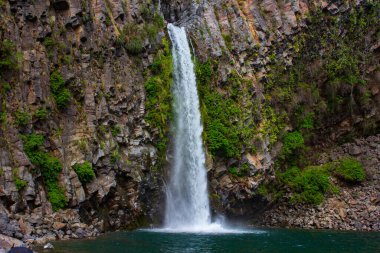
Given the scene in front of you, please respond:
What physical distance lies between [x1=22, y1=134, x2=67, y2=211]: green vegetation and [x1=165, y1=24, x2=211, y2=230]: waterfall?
23.8ft

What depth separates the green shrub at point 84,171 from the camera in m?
21.3

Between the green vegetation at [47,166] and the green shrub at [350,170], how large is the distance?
20893 mm

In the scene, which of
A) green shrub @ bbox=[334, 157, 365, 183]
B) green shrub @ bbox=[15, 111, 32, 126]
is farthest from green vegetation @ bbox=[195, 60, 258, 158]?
green shrub @ bbox=[15, 111, 32, 126]

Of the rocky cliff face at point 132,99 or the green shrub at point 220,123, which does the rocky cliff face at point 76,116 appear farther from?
the green shrub at point 220,123

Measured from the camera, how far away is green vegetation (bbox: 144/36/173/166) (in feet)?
85.0

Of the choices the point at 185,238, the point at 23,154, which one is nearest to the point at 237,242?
the point at 185,238

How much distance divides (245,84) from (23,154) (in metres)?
16.8

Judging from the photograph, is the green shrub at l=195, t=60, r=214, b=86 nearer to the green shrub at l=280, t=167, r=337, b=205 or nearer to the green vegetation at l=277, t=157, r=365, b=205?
the green vegetation at l=277, t=157, r=365, b=205

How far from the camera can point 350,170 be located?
32875mm

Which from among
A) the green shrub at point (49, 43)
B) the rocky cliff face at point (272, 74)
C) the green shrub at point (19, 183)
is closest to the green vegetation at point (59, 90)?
the green shrub at point (49, 43)

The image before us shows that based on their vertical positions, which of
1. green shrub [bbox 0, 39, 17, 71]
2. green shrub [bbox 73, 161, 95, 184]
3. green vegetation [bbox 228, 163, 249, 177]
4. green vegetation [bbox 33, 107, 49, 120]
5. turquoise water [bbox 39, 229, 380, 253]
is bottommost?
turquoise water [bbox 39, 229, 380, 253]

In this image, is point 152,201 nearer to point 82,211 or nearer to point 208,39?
point 82,211

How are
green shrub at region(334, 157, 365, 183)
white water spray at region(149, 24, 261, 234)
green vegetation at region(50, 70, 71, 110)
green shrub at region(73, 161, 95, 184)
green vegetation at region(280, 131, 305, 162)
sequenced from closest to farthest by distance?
green shrub at region(73, 161, 95, 184) → green vegetation at region(50, 70, 71, 110) → white water spray at region(149, 24, 261, 234) → green shrub at region(334, 157, 365, 183) → green vegetation at region(280, 131, 305, 162)

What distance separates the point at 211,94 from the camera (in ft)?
98.1
